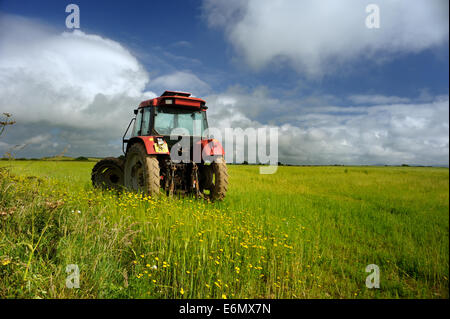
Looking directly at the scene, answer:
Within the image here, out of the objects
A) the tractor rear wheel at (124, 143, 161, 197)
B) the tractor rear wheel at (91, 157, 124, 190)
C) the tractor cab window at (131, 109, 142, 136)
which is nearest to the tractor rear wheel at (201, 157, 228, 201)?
the tractor rear wheel at (124, 143, 161, 197)

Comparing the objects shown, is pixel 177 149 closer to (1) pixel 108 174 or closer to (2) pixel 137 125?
(2) pixel 137 125

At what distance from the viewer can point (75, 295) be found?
220cm

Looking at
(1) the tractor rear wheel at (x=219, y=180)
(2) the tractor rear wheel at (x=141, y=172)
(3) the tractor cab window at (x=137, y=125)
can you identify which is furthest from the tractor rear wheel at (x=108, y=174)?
(1) the tractor rear wheel at (x=219, y=180)

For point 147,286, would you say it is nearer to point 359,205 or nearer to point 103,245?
point 103,245

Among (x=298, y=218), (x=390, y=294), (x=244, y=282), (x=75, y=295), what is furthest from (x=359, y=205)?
(x=75, y=295)

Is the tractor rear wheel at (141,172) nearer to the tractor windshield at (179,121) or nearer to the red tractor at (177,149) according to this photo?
the red tractor at (177,149)

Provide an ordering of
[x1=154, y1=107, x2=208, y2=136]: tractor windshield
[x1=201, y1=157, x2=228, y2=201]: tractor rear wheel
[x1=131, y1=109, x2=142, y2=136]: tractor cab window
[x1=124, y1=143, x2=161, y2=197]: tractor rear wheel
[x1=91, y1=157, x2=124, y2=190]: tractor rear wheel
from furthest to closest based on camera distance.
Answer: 1. [x1=91, y1=157, x2=124, y2=190]: tractor rear wheel
2. [x1=131, y1=109, x2=142, y2=136]: tractor cab window
3. [x1=154, y1=107, x2=208, y2=136]: tractor windshield
4. [x1=201, y1=157, x2=228, y2=201]: tractor rear wheel
5. [x1=124, y1=143, x2=161, y2=197]: tractor rear wheel

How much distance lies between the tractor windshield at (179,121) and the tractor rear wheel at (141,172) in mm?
811

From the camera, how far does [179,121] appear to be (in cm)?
671

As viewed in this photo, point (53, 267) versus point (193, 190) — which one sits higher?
point (193, 190)

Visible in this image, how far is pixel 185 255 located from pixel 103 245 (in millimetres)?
1000

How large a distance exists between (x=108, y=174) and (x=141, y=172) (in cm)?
258

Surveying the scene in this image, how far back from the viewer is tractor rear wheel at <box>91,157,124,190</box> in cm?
795

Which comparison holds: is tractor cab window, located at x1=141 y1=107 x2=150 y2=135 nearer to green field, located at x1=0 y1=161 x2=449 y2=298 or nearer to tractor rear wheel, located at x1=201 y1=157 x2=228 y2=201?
tractor rear wheel, located at x1=201 y1=157 x2=228 y2=201
